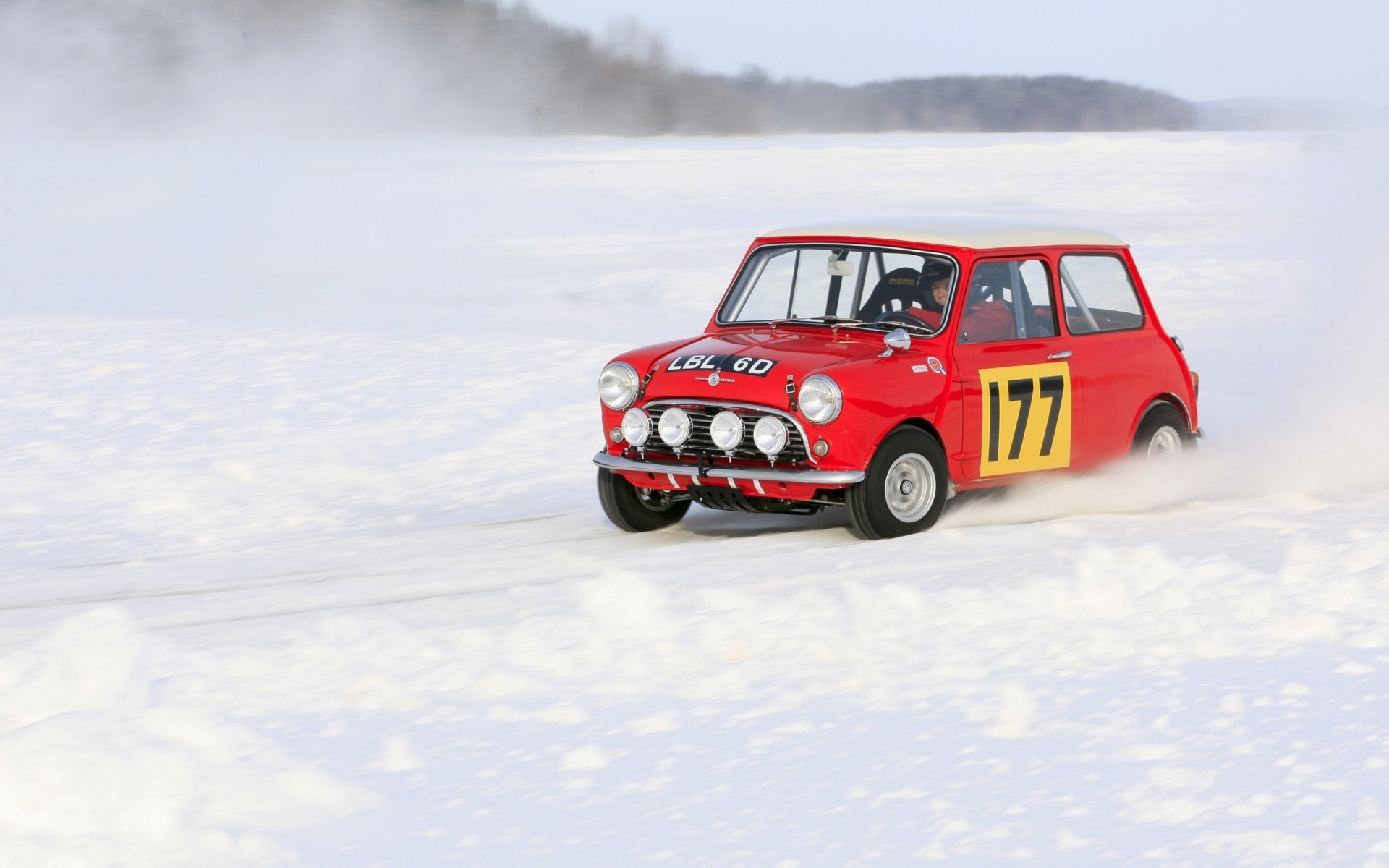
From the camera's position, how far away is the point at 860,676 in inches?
211

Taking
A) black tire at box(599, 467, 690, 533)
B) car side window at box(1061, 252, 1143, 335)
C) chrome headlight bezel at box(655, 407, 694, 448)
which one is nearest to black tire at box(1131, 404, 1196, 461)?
car side window at box(1061, 252, 1143, 335)

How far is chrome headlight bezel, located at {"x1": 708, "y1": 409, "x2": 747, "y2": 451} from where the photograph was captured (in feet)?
24.9

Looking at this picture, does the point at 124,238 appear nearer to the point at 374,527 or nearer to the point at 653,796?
the point at 374,527

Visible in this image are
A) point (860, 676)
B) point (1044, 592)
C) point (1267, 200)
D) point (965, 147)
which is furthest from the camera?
point (965, 147)

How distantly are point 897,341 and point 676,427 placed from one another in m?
1.12

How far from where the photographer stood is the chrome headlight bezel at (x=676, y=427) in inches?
304

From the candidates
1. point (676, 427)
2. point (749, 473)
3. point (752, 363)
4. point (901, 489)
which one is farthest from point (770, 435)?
point (901, 489)

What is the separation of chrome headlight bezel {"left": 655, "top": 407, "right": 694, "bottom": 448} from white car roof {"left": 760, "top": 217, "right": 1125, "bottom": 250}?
1.29 meters

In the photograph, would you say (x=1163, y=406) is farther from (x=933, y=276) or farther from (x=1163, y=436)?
(x=933, y=276)

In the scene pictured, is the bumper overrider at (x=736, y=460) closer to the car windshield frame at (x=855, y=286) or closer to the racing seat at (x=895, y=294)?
the car windshield frame at (x=855, y=286)

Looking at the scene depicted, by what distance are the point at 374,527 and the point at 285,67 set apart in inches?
2230

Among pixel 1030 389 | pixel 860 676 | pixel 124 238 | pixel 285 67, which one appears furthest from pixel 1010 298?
pixel 285 67

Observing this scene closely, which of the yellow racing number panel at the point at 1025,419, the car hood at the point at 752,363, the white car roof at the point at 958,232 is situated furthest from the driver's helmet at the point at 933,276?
the yellow racing number panel at the point at 1025,419

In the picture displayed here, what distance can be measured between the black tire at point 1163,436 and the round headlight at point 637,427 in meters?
Result: 2.81
